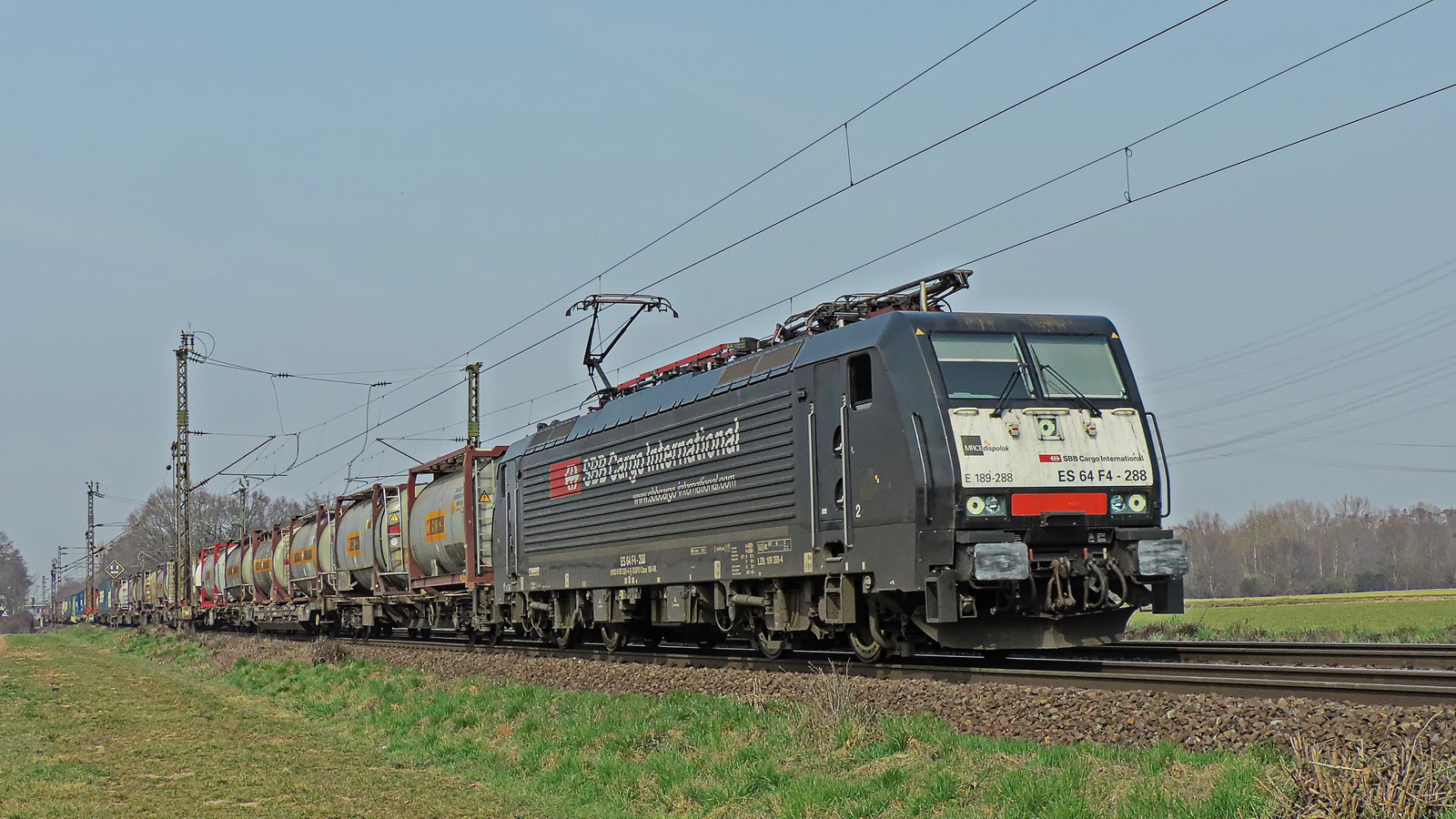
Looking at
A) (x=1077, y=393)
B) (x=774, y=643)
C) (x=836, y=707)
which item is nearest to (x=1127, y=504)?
(x=1077, y=393)

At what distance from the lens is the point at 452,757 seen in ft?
44.0

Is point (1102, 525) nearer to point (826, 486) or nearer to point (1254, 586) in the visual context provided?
point (826, 486)

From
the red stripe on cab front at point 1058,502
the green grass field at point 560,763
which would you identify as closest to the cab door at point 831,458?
the red stripe on cab front at point 1058,502

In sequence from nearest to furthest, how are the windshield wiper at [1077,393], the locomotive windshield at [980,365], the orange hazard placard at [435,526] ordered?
the locomotive windshield at [980,365]
the windshield wiper at [1077,393]
the orange hazard placard at [435,526]

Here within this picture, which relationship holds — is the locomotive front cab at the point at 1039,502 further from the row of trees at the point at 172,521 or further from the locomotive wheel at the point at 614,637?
the row of trees at the point at 172,521

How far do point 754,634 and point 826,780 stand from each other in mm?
8063

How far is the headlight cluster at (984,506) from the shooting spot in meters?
12.7

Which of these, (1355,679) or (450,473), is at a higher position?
(450,473)

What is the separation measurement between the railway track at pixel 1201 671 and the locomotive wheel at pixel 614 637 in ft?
8.33

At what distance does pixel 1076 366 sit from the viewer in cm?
1399

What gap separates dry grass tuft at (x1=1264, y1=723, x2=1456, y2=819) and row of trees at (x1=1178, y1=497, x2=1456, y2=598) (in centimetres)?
7769

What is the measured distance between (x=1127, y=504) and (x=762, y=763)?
5.33m

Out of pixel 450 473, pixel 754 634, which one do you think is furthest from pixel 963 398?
pixel 450 473

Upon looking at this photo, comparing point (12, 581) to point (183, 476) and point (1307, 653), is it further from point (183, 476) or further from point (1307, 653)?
point (1307, 653)
